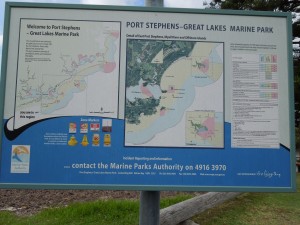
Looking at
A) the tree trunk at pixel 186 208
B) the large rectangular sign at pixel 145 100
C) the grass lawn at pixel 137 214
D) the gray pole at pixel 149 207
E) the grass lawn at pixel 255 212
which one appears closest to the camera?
the large rectangular sign at pixel 145 100

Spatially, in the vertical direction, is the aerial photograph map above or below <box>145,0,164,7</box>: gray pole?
below

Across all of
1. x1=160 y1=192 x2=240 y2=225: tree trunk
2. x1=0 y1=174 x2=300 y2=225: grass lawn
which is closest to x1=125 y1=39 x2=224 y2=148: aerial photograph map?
x1=160 y1=192 x2=240 y2=225: tree trunk

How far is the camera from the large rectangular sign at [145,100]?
135 inches

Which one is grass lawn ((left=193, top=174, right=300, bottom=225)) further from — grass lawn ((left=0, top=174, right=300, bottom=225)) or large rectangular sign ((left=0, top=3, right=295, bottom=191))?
large rectangular sign ((left=0, top=3, right=295, bottom=191))

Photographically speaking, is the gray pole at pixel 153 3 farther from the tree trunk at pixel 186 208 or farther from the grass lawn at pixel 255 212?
the grass lawn at pixel 255 212

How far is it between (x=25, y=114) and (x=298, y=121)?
17756 mm

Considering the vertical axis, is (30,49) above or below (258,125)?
above

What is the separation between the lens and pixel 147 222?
12.3 feet

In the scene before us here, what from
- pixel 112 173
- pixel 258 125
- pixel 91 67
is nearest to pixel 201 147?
pixel 258 125

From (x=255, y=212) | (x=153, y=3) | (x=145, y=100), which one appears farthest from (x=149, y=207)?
(x=255, y=212)

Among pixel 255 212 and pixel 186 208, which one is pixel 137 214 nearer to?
pixel 186 208

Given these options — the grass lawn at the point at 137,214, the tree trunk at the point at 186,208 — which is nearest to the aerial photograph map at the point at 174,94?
the tree trunk at the point at 186,208

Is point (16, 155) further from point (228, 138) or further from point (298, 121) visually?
point (298, 121)

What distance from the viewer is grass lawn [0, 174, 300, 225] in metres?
6.06
